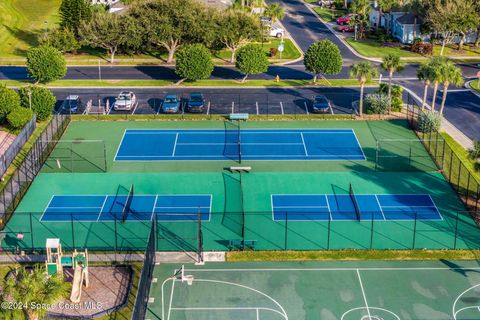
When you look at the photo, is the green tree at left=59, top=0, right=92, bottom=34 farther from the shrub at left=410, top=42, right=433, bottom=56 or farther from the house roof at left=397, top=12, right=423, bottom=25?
the shrub at left=410, top=42, right=433, bottom=56

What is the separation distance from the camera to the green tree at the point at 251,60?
76125 millimetres

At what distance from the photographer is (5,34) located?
98312 mm

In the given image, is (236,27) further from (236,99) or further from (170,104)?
(170,104)

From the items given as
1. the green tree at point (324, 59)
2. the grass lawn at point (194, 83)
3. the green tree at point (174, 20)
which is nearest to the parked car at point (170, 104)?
the grass lawn at point (194, 83)

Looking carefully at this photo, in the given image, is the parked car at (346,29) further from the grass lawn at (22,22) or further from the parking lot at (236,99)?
the grass lawn at (22,22)

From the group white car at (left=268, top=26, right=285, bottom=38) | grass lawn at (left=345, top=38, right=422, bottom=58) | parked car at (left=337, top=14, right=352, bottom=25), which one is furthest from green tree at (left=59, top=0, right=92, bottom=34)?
parked car at (left=337, top=14, right=352, bottom=25)

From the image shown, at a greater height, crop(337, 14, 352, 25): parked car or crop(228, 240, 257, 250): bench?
crop(337, 14, 352, 25): parked car

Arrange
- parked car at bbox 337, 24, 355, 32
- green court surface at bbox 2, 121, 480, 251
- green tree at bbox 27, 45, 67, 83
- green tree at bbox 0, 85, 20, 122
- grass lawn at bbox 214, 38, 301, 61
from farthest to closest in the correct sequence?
parked car at bbox 337, 24, 355, 32, grass lawn at bbox 214, 38, 301, 61, green tree at bbox 27, 45, 67, 83, green tree at bbox 0, 85, 20, 122, green court surface at bbox 2, 121, 480, 251

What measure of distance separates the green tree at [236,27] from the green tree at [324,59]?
957cm

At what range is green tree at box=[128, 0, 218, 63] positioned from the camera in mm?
81000

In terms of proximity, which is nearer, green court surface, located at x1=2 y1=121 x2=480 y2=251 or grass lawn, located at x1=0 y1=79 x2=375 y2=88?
green court surface, located at x1=2 y1=121 x2=480 y2=251

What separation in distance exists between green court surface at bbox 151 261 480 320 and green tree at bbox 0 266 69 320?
594cm

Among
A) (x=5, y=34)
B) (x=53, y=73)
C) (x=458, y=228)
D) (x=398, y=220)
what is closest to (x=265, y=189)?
(x=398, y=220)

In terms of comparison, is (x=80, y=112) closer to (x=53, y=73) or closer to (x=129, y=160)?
(x=53, y=73)
